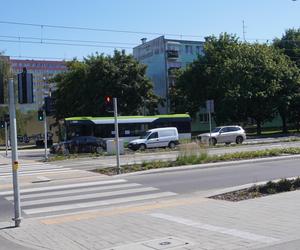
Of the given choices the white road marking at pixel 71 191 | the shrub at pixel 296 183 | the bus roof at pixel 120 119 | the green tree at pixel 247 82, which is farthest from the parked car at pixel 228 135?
the shrub at pixel 296 183

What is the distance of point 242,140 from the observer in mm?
42188

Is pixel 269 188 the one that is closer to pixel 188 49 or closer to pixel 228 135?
pixel 228 135

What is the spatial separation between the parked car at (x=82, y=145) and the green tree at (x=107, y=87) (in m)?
17.8

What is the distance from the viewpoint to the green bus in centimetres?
4122

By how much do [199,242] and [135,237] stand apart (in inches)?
46.2

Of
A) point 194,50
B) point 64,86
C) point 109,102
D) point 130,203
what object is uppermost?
point 194,50

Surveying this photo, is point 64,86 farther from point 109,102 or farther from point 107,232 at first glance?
point 107,232

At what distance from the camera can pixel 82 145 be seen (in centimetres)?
3869

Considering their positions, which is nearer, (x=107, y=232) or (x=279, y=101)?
(x=107, y=232)

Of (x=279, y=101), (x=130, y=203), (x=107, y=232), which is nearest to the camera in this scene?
(x=107, y=232)

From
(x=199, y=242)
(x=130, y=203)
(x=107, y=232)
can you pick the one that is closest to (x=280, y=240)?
(x=199, y=242)

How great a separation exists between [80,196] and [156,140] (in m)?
25.4

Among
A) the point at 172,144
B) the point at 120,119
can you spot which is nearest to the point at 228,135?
the point at 172,144

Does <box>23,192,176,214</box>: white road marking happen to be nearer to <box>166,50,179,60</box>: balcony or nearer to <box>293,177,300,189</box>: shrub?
<box>293,177,300,189</box>: shrub
